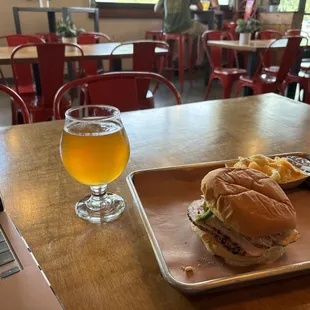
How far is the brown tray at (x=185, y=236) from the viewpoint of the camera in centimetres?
38

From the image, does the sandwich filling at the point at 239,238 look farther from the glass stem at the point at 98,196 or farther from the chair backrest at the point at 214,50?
the chair backrest at the point at 214,50

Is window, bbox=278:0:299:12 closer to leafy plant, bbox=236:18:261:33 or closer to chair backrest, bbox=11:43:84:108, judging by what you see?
leafy plant, bbox=236:18:261:33

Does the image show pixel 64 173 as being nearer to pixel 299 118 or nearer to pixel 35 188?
pixel 35 188

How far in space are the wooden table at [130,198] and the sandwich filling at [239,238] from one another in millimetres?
46

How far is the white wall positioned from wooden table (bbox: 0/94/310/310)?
4366 mm

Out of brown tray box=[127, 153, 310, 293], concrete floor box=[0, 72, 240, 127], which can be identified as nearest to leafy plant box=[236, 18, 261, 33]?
concrete floor box=[0, 72, 240, 127]

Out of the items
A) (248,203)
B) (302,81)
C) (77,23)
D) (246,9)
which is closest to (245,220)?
(248,203)

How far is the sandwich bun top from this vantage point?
1.29 feet

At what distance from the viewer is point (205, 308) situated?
374 mm

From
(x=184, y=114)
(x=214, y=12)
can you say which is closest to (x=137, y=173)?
(x=184, y=114)

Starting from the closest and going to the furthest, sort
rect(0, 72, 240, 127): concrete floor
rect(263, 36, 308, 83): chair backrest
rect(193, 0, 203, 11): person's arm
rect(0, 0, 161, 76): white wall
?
1. rect(263, 36, 308, 83): chair backrest
2. rect(0, 72, 240, 127): concrete floor
3. rect(0, 0, 161, 76): white wall
4. rect(193, 0, 203, 11): person's arm

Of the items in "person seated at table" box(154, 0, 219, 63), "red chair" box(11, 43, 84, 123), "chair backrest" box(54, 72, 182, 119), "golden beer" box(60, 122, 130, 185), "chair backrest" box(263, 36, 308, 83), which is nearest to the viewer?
"golden beer" box(60, 122, 130, 185)

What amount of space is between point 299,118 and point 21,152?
2.71 ft

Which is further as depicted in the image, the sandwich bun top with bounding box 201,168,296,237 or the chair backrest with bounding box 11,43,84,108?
the chair backrest with bounding box 11,43,84,108
